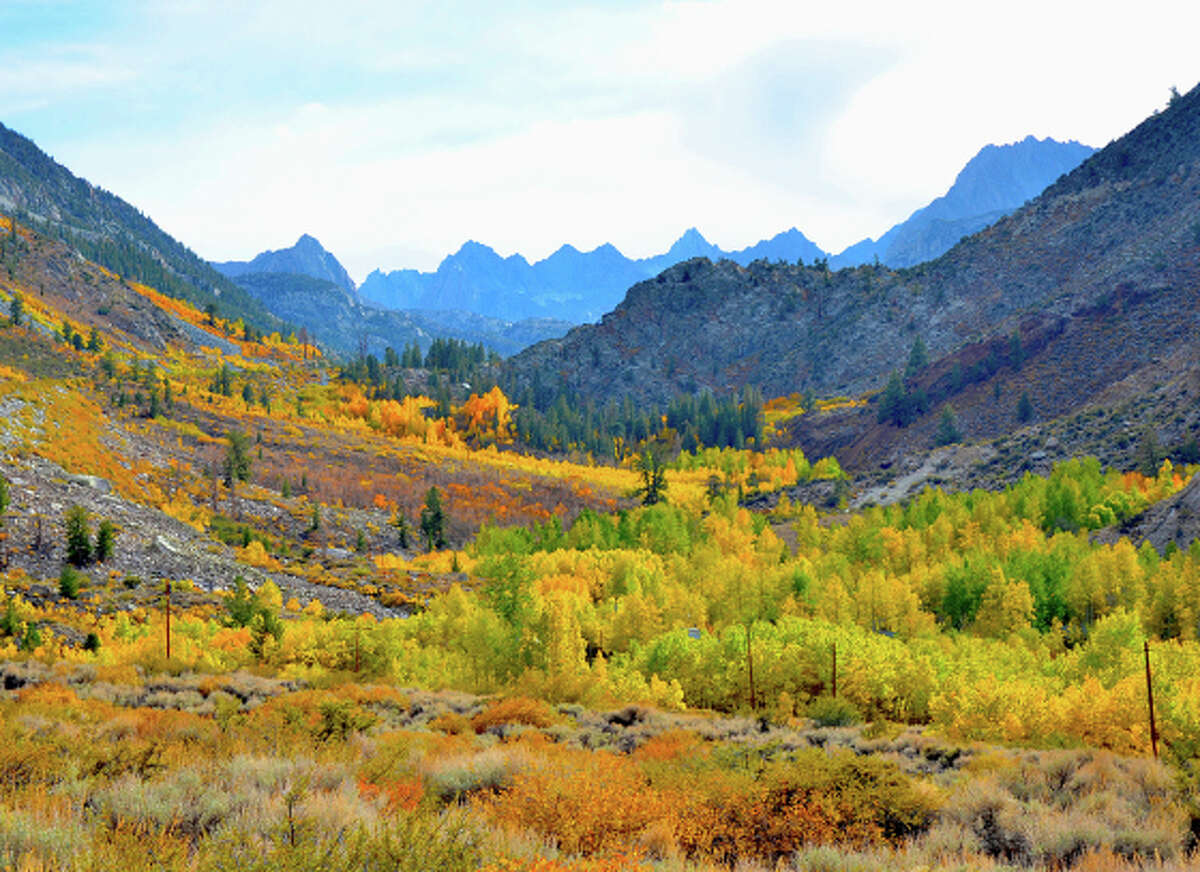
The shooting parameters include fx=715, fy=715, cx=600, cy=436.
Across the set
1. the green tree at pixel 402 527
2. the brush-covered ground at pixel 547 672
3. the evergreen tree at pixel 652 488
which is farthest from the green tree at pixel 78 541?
the evergreen tree at pixel 652 488

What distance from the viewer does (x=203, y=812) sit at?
9.62 metres

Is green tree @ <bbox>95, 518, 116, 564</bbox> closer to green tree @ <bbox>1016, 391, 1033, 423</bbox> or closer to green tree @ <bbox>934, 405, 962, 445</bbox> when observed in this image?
green tree @ <bbox>934, 405, 962, 445</bbox>

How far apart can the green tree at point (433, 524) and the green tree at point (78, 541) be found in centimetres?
4708

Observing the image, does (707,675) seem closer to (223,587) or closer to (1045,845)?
(1045,845)

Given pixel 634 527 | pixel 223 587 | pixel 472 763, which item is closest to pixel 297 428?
pixel 634 527

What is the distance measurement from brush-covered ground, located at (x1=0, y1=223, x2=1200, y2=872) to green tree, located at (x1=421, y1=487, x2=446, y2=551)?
2.57 feet

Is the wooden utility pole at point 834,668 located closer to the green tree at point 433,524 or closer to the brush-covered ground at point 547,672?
the brush-covered ground at point 547,672

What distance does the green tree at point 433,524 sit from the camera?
9556 centimetres

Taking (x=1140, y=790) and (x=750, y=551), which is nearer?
(x=1140, y=790)

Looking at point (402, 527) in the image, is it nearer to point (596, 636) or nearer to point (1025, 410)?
point (596, 636)

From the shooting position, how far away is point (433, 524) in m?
95.9

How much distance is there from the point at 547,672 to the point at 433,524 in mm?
59941

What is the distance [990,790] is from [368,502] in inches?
4036

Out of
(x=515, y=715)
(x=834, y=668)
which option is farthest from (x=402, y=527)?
(x=515, y=715)
